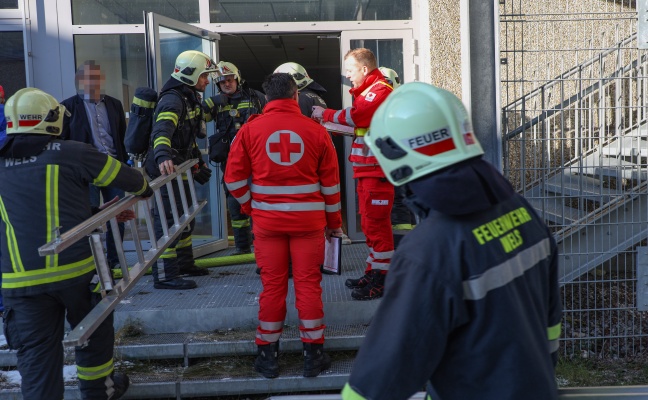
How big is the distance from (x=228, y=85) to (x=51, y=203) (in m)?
3.01

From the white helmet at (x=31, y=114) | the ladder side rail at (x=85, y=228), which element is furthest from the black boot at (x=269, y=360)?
the white helmet at (x=31, y=114)

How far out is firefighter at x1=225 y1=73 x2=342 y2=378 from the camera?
13.8ft

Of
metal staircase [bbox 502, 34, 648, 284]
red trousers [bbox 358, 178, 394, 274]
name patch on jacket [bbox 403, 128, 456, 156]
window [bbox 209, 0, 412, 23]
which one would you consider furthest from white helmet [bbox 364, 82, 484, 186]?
window [bbox 209, 0, 412, 23]

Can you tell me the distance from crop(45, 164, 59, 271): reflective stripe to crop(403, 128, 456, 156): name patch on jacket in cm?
247

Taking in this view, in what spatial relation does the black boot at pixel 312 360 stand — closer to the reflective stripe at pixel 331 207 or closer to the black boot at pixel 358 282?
the reflective stripe at pixel 331 207

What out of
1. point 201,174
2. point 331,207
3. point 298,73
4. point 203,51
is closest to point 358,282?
point 331,207

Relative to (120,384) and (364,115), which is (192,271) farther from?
(364,115)

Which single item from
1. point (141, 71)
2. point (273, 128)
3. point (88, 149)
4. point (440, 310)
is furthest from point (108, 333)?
point (141, 71)

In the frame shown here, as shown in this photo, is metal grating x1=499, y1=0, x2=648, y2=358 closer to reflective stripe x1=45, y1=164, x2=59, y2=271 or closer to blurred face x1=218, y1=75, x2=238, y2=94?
blurred face x1=218, y1=75, x2=238, y2=94

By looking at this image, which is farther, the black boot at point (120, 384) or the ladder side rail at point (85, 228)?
the black boot at point (120, 384)

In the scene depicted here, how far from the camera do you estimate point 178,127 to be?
560 cm

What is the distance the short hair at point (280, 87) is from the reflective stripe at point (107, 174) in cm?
108

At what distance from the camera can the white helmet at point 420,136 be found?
1.63 m

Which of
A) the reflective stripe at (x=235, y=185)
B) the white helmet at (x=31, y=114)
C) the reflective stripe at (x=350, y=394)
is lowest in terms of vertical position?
the reflective stripe at (x=350, y=394)
